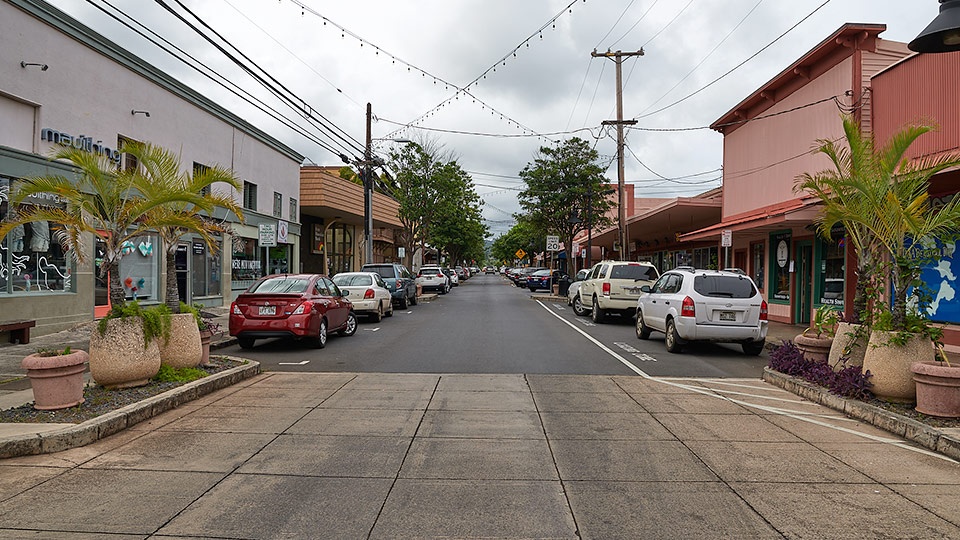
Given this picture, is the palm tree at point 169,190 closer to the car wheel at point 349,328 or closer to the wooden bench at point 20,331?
the wooden bench at point 20,331

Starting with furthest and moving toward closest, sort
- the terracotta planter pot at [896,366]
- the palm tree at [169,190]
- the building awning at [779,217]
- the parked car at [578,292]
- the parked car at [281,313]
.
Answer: the parked car at [578,292], the building awning at [779,217], the parked car at [281,313], the palm tree at [169,190], the terracotta planter pot at [896,366]

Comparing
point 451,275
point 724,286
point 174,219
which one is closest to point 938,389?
point 724,286

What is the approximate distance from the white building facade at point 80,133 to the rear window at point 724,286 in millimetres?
8791

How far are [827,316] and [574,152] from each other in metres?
26.7

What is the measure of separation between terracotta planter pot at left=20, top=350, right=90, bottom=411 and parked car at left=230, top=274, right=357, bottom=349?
588cm

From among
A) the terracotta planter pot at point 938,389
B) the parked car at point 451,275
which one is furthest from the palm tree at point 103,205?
the parked car at point 451,275

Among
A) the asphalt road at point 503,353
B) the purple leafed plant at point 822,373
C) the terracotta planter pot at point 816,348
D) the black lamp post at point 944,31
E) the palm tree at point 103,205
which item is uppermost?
the black lamp post at point 944,31

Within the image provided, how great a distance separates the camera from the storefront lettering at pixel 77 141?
14287 millimetres

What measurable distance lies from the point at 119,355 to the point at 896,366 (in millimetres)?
8958

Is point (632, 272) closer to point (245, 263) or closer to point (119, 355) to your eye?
point (119, 355)

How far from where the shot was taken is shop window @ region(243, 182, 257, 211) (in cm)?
2569

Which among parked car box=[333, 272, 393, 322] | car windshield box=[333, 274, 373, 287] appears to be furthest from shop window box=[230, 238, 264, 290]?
parked car box=[333, 272, 393, 322]

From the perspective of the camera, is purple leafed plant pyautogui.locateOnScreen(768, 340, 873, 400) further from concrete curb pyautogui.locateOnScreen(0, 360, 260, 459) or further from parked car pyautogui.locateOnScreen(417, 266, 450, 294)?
parked car pyautogui.locateOnScreen(417, 266, 450, 294)

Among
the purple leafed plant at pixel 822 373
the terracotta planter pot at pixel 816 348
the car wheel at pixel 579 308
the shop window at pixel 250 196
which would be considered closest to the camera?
the purple leafed plant at pixel 822 373
